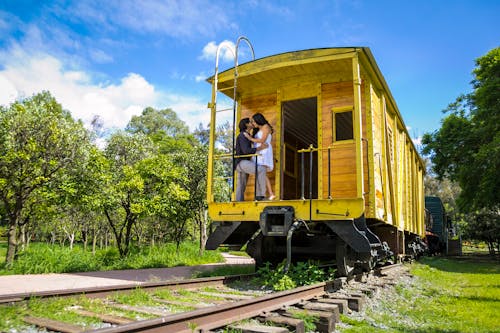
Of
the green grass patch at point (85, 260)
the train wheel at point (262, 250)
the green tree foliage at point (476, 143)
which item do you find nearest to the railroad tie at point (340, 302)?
the train wheel at point (262, 250)

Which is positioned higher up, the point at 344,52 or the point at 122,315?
the point at 344,52

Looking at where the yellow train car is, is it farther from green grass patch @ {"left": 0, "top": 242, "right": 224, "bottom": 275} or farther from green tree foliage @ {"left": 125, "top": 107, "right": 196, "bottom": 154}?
green tree foliage @ {"left": 125, "top": 107, "right": 196, "bottom": 154}

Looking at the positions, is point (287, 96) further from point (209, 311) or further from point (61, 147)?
point (61, 147)

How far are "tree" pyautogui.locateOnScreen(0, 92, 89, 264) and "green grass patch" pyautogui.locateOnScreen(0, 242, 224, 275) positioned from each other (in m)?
0.46

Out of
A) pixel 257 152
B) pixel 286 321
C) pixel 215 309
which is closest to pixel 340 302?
pixel 286 321

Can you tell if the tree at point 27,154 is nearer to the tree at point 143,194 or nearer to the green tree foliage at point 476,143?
the tree at point 143,194

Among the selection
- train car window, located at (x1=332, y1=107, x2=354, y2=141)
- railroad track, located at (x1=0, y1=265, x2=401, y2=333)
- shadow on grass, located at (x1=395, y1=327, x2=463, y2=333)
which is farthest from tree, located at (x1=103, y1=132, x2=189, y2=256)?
shadow on grass, located at (x1=395, y1=327, x2=463, y2=333)

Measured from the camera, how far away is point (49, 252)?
893 centimetres

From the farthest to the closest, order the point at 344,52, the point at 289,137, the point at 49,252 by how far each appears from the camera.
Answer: the point at 289,137
the point at 49,252
the point at 344,52

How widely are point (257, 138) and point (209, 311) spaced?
165 inches

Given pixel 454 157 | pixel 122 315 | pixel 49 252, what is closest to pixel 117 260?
pixel 49 252

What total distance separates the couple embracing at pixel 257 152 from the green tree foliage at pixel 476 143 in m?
12.3

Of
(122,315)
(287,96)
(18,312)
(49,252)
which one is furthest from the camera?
(49,252)

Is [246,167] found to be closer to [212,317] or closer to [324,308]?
[324,308]
